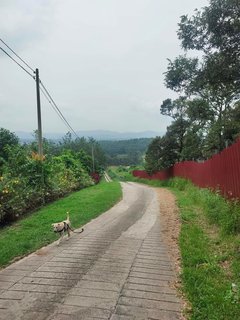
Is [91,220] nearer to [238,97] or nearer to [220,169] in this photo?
[220,169]

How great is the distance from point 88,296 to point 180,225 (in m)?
6.26

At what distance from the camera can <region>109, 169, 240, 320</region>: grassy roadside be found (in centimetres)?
518

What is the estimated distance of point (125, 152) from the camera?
162m

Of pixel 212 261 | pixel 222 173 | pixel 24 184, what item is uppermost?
pixel 222 173

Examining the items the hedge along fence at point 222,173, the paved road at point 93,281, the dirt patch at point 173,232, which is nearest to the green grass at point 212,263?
the dirt patch at point 173,232

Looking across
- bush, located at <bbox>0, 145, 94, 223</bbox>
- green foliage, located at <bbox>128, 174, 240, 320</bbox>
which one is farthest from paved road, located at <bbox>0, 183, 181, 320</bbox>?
bush, located at <bbox>0, 145, 94, 223</bbox>

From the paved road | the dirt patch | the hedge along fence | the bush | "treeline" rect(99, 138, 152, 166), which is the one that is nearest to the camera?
the paved road

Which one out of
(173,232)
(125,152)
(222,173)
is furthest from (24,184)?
(125,152)

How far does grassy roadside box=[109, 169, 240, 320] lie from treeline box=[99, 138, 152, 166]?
10985cm

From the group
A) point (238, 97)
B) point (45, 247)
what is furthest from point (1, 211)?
point (238, 97)

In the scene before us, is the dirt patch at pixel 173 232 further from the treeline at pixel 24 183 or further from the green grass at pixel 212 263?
the treeline at pixel 24 183

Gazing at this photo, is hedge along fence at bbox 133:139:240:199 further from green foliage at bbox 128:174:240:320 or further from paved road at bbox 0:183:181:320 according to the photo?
paved road at bbox 0:183:181:320

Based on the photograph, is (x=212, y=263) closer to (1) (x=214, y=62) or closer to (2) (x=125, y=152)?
(1) (x=214, y=62)

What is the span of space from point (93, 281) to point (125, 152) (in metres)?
156
